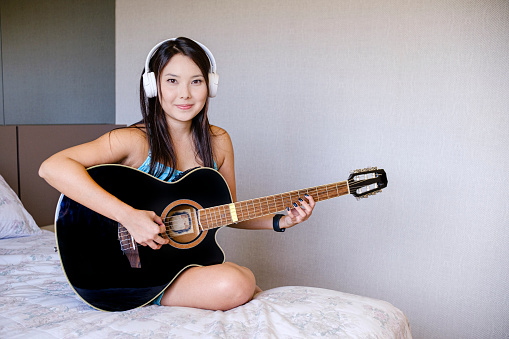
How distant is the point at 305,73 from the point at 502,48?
0.94 metres

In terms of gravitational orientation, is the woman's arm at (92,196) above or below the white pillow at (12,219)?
above

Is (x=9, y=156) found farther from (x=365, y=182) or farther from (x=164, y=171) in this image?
(x=365, y=182)

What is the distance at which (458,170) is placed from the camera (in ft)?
6.66

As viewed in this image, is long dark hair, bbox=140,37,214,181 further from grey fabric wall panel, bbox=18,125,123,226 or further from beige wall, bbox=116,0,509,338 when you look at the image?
grey fabric wall panel, bbox=18,125,123,226

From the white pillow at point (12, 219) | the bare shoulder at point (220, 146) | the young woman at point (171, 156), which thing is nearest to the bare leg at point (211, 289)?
the young woman at point (171, 156)

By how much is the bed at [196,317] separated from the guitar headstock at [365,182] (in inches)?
14.5

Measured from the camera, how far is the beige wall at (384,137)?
1.97 m

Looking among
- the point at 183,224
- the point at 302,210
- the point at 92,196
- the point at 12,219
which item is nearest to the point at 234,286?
the point at 183,224

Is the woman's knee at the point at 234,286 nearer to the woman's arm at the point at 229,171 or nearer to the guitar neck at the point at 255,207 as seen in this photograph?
the guitar neck at the point at 255,207

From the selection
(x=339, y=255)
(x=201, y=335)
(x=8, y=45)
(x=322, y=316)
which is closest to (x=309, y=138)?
(x=339, y=255)

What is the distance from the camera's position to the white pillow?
196 centimetres

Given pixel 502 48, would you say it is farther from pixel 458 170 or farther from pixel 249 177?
pixel 249 177

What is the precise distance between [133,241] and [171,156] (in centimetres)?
35

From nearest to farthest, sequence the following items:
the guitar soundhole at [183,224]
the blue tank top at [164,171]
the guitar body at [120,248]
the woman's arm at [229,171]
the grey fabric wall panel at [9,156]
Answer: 1. the guitar body at [120,248]
2. the guitar soundhole at [183,224]
3. the blue tank top at [164,171]
4. the woman's arm at [229,171]
5. the grey fabric wall panel at [9,156]
